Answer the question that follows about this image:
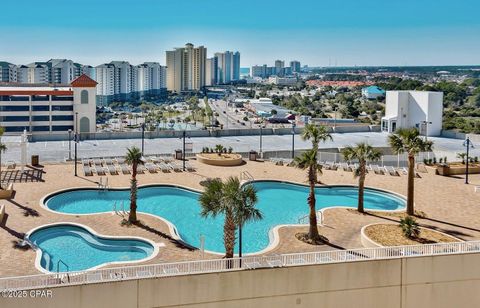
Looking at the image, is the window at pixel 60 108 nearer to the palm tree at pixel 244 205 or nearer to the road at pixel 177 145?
the road at pixel 177 145

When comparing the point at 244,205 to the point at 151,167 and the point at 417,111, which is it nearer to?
the point at 151,167

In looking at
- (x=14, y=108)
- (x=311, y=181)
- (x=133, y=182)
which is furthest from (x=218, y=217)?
(x=14, y=108)

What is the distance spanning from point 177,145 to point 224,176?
13.5m

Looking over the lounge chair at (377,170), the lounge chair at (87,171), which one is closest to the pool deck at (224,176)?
the lounge chair at (87,171)

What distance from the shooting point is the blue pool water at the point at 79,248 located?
57.1 ft

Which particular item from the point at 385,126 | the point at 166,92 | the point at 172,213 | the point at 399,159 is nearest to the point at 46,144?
the point at 172,213

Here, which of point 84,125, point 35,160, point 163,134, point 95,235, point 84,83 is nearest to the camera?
point 95,235

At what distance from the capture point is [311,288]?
47.4ft

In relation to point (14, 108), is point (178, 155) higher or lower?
lower

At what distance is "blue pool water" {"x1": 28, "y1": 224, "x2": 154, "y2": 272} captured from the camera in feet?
57.1

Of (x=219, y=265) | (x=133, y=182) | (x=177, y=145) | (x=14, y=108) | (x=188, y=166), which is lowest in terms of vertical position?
(x=219, y=265)

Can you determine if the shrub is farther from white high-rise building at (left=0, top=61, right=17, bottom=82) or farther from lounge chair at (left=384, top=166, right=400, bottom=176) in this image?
white high-rise building at (left=0, top=61, right=17, bottom=82)

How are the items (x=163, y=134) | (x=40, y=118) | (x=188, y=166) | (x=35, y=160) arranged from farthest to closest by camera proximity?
(x=40, y=118) → (x=163, y=134) → (x=188, y=166) → (x=35, y=160)

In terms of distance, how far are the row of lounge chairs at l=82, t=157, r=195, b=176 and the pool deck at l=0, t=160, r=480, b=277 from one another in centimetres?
75
